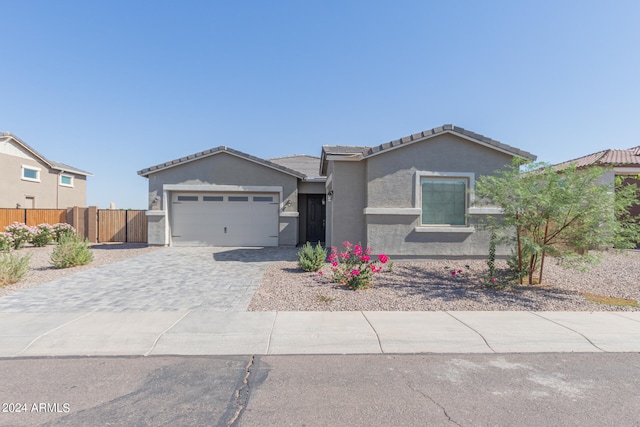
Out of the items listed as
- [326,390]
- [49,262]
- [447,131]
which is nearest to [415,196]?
[447,131]

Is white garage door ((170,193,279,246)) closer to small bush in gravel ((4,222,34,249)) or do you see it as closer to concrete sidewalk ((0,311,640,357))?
small bush in gravel ((4,222,34,249))

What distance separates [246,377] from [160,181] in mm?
12754

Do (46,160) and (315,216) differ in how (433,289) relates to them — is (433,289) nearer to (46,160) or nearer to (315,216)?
(315,216)

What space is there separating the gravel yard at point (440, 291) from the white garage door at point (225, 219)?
5.22 m

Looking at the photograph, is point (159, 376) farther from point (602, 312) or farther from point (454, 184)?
point (454, 184)

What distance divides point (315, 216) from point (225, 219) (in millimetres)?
4428

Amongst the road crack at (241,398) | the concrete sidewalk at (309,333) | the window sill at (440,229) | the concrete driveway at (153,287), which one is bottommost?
the road crack at (241,398)

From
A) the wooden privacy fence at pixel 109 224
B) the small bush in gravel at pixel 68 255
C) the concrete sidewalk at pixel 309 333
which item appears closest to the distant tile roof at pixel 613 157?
the concrete sidewalk at pixel 309 333

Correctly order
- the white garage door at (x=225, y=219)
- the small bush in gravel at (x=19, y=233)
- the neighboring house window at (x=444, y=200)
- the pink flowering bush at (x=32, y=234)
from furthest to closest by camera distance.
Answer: the white garage door at (x=225, y=219), the small bush in gravel at (x=19, y=233), the pink flowering bush at (x=32, y=234), the neighboring house window at (x=444, y=200)

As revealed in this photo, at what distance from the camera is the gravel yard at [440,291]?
6.17m

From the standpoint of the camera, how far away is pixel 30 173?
21297 mm

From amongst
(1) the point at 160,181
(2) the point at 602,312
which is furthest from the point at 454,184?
(1) the point at 160,181

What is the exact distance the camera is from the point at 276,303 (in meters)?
6.21

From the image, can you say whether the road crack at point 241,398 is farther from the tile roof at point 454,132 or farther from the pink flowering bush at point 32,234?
the pink flowering bush at point 32,234
